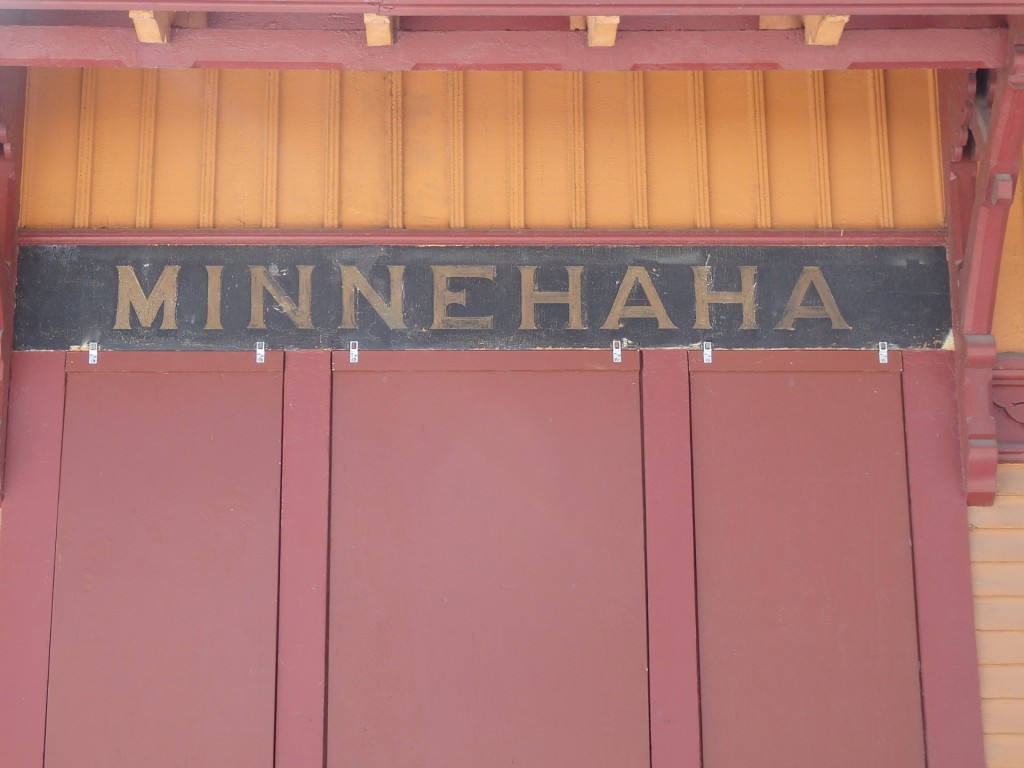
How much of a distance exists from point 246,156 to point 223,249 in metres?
0.60

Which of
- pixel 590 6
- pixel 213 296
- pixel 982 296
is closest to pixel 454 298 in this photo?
pixel 213 296

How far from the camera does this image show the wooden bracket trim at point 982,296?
6.44 m

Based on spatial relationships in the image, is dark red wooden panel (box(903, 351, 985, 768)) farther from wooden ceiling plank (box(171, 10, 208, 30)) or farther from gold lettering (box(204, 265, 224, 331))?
wooden ceiling plank (box(171, 10, 208, 30))

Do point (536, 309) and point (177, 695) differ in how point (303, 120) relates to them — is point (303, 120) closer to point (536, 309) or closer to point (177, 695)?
point (536, 309)

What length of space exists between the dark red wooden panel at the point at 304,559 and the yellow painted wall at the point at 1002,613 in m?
3.76

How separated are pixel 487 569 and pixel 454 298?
1.61 metres

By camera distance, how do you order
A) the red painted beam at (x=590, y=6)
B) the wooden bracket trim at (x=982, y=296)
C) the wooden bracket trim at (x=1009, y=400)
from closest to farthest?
the red painted beam at (x=590, y=6) < the wooden bracket trim at (x=982, y=296) < the wooden bracket trim at (x=1009, y=400)

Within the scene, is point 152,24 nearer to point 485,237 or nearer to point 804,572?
point 485,237

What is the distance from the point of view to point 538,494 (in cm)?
678

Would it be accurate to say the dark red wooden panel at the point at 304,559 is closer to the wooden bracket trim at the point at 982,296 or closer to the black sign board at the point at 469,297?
the black sign board at the point at 469,297

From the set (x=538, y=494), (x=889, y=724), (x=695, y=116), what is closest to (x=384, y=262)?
(x=538, y=494)

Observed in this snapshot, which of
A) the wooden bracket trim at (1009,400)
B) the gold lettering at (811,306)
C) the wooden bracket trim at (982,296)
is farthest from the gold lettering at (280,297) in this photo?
the wooden bracket trim at (1009,400)

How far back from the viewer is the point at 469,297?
6969 millimetres

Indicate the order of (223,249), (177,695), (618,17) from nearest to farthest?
(618,17) < (177,695) < (223,249)
